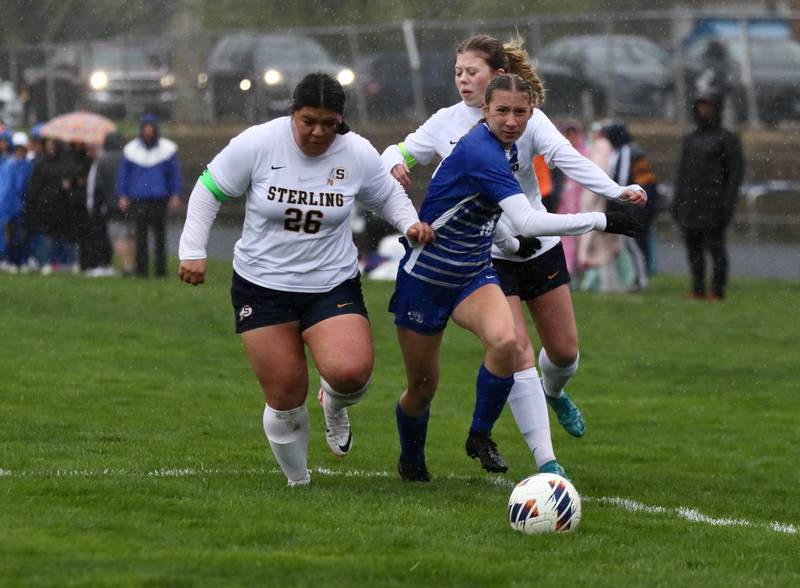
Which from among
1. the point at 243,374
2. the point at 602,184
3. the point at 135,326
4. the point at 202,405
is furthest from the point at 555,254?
the point at 135,326

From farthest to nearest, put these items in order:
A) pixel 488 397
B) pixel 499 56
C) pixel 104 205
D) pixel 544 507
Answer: pixel 104 205, pixel 499 56, pixel 488 397, pixel 544 507

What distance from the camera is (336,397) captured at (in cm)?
784

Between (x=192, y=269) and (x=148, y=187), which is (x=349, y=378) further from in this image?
(x=148, y=187)

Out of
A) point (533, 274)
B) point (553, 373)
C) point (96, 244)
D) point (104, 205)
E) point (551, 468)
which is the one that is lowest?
point (96, 244)

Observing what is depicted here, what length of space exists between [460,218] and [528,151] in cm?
73

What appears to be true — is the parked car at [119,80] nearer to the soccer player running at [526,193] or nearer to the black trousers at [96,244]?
the black trousers at [96,244]

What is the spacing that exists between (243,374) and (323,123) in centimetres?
602

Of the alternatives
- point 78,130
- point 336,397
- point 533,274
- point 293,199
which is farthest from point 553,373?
point 78,130

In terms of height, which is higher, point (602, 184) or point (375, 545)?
point (602, 184)

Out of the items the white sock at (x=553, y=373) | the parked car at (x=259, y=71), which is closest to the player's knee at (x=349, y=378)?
the white sock at (x=553, y=373)

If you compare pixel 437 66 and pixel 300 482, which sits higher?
pixel 437 66

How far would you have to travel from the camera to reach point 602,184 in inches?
317

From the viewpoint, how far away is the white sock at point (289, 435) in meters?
7.68

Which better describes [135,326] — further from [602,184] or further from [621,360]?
[602,184]
